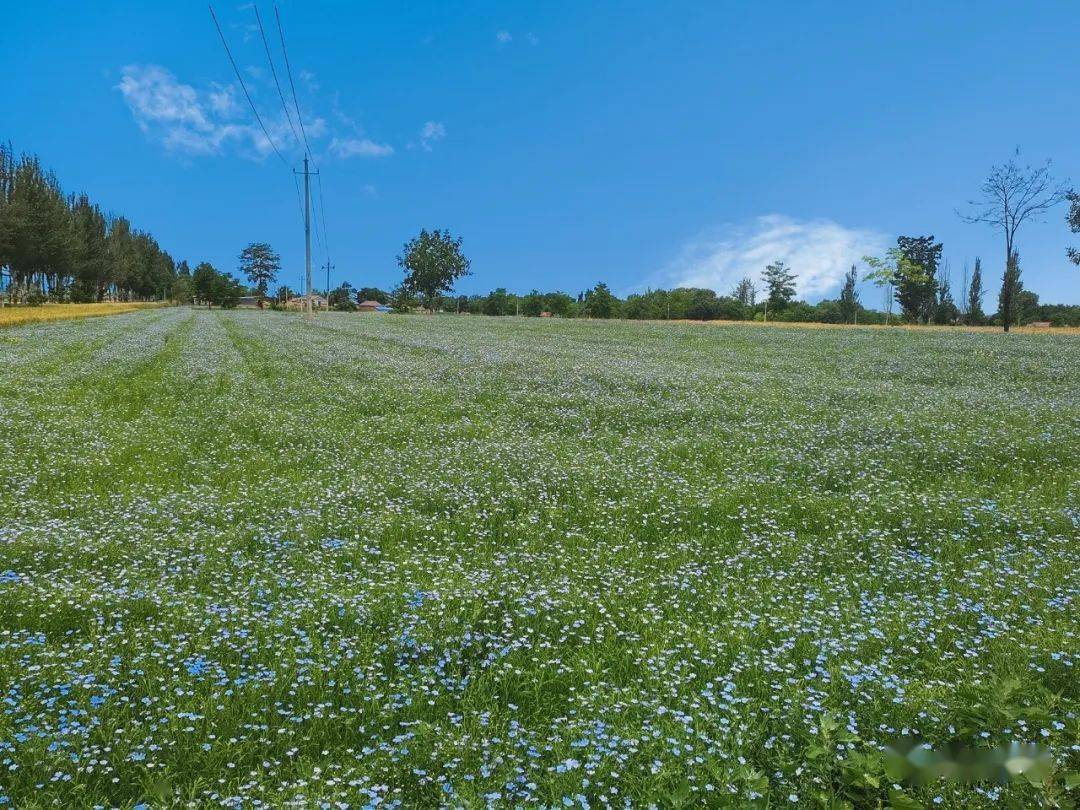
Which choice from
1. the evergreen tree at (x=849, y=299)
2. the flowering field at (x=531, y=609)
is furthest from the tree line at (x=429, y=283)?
the flowering field at (x=531, y=609)

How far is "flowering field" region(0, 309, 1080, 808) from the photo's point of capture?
4016 millimetres

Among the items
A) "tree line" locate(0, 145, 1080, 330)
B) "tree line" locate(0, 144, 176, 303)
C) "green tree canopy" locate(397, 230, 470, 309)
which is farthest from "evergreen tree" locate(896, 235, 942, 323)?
"tree line" locate(0, 144, 176, 303)

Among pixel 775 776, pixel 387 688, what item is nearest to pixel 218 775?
pixel 387 688

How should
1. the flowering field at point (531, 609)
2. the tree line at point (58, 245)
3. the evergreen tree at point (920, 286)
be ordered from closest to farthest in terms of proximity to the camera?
the flowering field at point (531, 609)
the tree line at point (58, 245)
the evergreen tree at point (920, 286)

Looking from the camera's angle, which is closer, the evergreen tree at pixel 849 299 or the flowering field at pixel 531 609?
the flowering field at pixel 531 609

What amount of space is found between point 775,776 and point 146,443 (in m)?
13.3

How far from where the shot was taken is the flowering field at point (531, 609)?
13.2 ft

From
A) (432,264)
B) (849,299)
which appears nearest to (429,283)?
(432,264)

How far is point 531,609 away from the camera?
19.6ft

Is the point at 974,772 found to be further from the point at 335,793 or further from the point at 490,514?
the point at 490,514

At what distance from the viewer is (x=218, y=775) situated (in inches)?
157

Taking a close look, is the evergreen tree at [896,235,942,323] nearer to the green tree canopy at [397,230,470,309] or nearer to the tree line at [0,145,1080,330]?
the tree line at [0,145,1080,330]

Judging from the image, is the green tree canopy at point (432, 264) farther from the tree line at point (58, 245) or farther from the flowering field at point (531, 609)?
the flowering field at point (531, 609)

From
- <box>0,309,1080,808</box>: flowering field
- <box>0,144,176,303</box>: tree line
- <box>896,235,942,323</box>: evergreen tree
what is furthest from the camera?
<box>896,235,942,323</box>: evergreen tree
